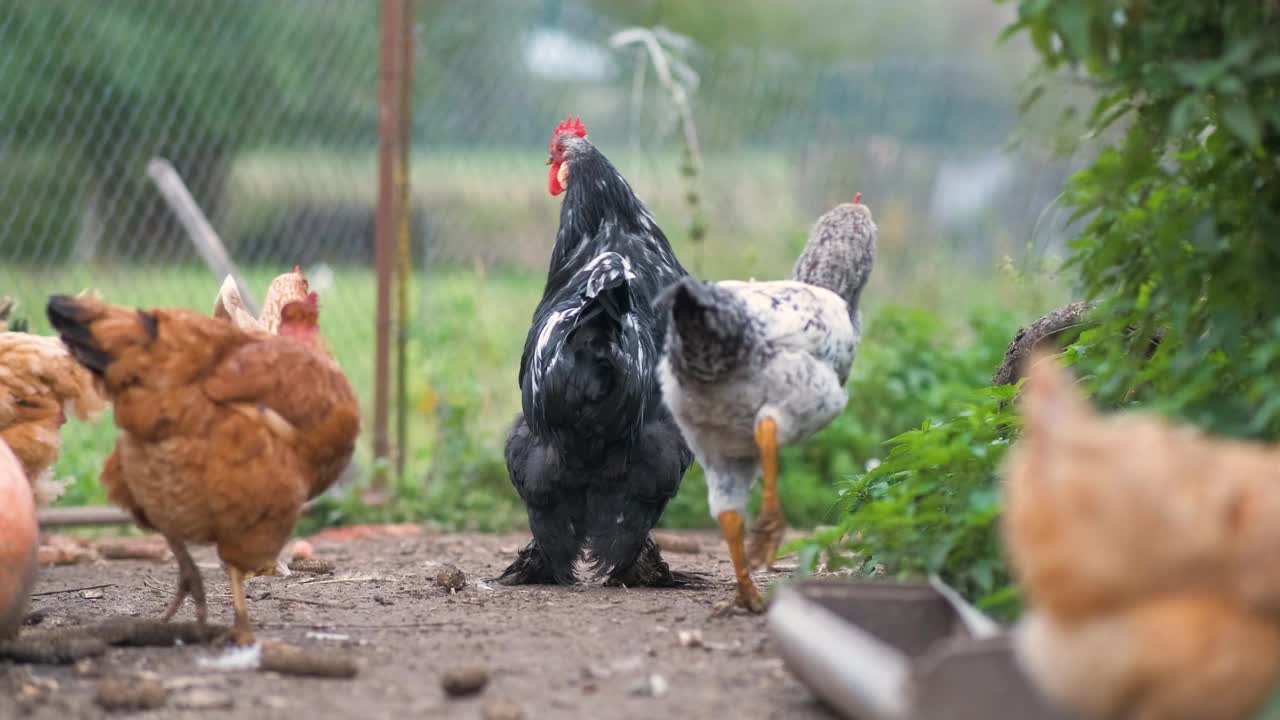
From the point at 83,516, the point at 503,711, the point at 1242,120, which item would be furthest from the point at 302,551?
the point at 1242,120

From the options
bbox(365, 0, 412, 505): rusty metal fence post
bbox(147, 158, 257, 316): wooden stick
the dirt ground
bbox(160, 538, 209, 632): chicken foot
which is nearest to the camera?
the dirt ground

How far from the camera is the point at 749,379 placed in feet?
12.4

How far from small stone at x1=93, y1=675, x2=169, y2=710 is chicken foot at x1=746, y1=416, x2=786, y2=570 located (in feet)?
5.66

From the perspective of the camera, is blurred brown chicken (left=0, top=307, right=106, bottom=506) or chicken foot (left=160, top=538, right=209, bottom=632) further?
blurred brown chicken (left=0, top=307, right=106, bottom=506)

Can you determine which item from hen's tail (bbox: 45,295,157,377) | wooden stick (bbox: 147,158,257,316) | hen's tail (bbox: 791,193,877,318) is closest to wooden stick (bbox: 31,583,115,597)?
hen's tail (bbox: 45,295,157,377)

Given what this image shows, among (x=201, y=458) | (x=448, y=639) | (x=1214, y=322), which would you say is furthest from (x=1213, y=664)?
(x=201, y=458)

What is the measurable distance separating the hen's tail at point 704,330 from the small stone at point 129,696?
5.55 feet

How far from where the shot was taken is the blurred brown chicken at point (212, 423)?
3625mm

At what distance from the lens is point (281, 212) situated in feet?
26.1

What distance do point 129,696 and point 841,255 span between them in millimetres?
2857

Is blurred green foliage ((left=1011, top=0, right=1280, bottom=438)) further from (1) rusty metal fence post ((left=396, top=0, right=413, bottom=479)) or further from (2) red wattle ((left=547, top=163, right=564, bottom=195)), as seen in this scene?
(1) rusty metal fence post ((left=396, top=0, right=413, bottom=479))

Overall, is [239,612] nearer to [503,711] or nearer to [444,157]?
[503,711]

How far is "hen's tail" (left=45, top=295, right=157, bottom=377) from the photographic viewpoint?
11.8 feet

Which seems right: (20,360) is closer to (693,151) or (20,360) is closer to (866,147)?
(693,151)
